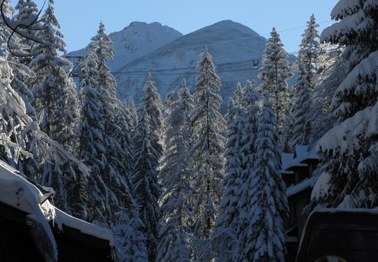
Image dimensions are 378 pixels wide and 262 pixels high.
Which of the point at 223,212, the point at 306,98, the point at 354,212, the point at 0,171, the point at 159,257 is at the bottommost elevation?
the point at 159,257

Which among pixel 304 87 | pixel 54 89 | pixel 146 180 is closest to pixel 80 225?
pixel 54 89

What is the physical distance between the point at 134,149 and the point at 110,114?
378 inches

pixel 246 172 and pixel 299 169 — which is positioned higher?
pixel 246 172

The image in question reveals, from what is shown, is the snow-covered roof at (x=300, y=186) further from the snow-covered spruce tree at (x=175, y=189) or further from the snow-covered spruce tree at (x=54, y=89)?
the snow-covered spruce tree at (x=54, y=89)

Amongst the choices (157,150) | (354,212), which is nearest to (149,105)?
(157,150)

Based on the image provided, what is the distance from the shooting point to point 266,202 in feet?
101

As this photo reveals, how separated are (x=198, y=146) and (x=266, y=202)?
10532 mm

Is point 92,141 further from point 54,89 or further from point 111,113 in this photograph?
point 111,113

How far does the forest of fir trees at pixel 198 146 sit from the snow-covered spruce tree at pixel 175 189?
0.27ft

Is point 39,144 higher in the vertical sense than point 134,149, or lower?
higher

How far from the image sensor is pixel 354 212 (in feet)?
7.74

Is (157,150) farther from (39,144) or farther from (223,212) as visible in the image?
(39,144)

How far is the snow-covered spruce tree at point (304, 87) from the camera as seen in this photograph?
49250mm

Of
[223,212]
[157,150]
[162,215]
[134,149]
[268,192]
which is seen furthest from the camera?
[157,150]
